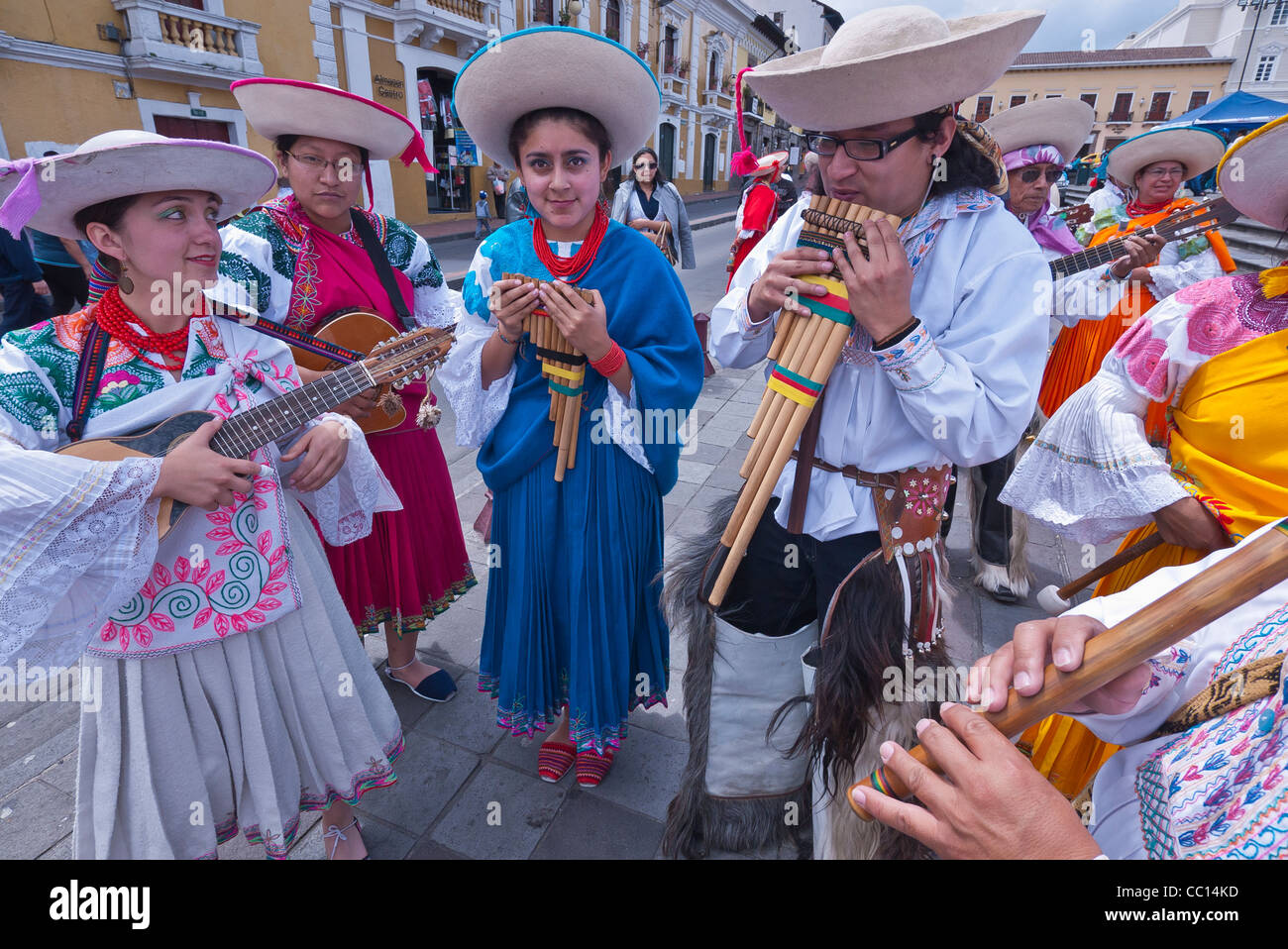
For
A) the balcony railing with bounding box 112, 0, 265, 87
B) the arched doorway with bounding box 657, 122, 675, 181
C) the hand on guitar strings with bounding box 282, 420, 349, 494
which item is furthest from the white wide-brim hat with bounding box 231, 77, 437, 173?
the arched doorway with bounding box 657, 122, 675, 181

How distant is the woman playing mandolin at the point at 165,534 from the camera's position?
4.79 ft

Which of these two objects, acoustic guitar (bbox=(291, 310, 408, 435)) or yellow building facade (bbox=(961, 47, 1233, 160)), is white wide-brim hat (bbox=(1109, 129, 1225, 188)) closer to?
acoustic guitar (bbox=(291, 310, 408, 435))

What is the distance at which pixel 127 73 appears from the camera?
37.3 feet

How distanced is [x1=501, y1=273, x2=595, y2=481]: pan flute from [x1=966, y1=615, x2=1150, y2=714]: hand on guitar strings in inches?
55.2

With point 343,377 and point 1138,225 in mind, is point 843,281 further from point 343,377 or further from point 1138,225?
point 1138,225

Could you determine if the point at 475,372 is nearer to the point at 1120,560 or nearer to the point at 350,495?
the point at 350,495

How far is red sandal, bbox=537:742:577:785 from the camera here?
249cm

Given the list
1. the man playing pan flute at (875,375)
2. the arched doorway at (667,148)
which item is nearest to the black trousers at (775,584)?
the man playing pan flute at (875,375)

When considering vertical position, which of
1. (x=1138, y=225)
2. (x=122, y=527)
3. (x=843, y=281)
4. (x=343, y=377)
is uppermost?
(x=1138, y=225)

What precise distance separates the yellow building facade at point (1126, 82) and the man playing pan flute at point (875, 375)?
5181cm

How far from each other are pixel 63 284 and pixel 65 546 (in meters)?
5.48

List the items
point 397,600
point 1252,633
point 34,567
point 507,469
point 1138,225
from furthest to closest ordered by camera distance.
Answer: point 1138,225
point 397,600
point 507,469
point 34,567
point 1252,633
